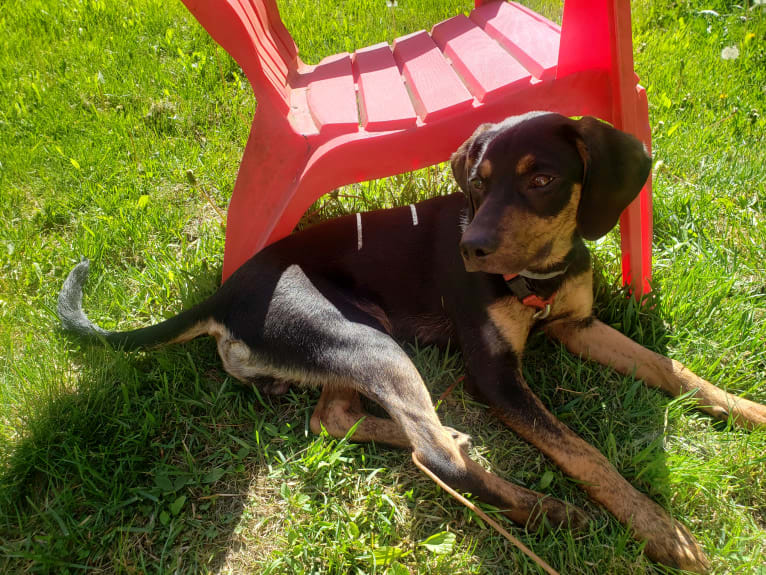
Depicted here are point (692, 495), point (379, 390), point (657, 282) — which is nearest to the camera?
point (692, 495)

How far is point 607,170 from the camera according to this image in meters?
2.00

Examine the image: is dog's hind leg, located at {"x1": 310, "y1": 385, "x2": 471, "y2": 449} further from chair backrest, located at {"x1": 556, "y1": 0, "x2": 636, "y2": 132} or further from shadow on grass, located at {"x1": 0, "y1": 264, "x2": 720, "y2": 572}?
chair backrest, located at {"x1": 556, "y1": 0, "x2": 636, "y2": 132}

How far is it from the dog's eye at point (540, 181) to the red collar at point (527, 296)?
1.24ft

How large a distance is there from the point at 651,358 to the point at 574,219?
0.78 m

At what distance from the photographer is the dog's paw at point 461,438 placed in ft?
7.04

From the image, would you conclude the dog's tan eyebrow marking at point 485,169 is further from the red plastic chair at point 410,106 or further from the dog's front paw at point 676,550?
the dog's front paw at point 676,550

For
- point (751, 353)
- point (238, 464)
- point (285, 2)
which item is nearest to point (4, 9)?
point (285, 2)

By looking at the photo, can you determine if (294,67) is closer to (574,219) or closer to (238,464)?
(574,219)

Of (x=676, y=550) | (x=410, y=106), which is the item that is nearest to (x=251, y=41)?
(x=410, y=106)

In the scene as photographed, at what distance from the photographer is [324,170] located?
2471 millimetres

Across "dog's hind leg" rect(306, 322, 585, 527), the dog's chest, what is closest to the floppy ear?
the dog's chest

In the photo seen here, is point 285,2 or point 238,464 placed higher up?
point 285,2

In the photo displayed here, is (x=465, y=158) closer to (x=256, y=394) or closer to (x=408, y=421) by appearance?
(x=408, y=421)

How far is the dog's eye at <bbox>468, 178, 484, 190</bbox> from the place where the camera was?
2146 millimetres
